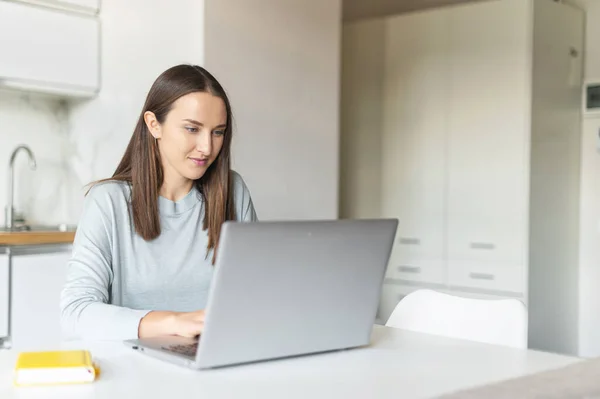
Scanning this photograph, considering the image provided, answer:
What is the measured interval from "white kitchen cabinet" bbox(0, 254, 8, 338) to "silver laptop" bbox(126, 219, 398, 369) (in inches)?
64.0

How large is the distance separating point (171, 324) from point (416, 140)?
320 centimetres

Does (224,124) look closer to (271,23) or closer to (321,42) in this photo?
(271,23)

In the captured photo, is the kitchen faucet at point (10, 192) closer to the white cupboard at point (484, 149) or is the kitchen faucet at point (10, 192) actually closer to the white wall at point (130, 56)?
the white wall at point (130, 56)

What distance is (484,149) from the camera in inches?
164

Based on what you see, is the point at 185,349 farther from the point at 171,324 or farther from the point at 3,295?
the point at 3,295

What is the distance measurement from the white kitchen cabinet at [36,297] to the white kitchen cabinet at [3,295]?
1.2 inches

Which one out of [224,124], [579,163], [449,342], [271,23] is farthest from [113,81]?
[579,163]

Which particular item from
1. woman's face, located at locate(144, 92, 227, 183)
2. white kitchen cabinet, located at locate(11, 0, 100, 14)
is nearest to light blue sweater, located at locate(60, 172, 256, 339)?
woman's face, located at locate(144, 92, 227, 183)

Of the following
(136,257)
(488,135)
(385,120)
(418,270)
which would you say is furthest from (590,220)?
(136,257)

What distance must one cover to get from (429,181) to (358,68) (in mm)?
885

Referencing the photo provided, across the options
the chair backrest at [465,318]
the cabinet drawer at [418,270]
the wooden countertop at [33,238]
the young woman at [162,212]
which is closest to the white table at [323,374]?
the chair backrest at [465,318]

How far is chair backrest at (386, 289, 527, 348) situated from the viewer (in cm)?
175

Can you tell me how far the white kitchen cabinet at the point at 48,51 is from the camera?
10.2ft

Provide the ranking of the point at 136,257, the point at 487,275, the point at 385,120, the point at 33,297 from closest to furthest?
1. the point at 136,257
2. the point at 33,297
3. the point at 487,275
4. the point at 385,120
